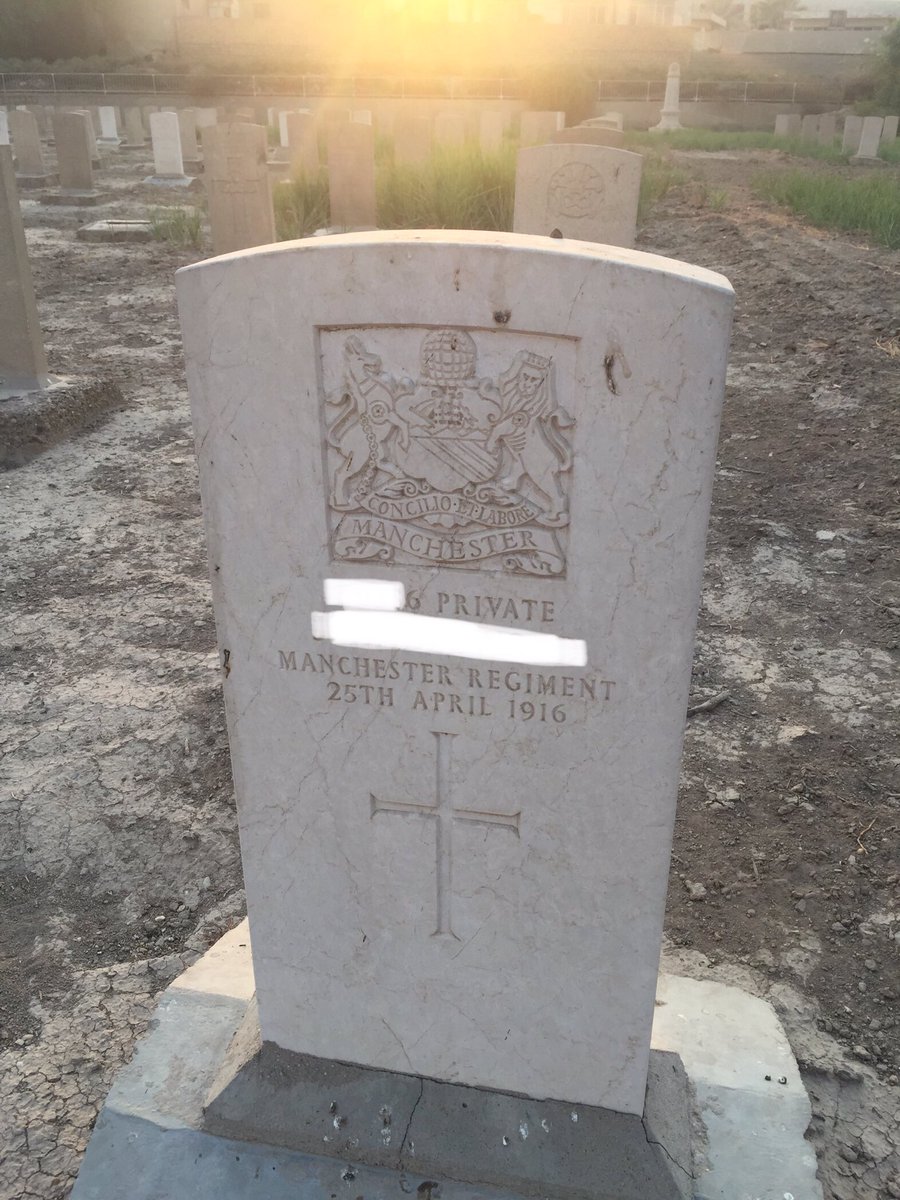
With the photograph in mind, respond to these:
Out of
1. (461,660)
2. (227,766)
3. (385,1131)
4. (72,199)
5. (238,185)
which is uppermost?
(238,185)

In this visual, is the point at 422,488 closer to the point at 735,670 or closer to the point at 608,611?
the point at 608,611

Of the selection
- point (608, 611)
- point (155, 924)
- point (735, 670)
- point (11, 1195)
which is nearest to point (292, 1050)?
point (11, 1195)

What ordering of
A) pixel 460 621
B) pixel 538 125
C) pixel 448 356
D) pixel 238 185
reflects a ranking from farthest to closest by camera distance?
pixel 538 125 → pixel 238 185 → pixel 460 621 → pixel 448 356

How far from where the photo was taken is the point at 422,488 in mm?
1393

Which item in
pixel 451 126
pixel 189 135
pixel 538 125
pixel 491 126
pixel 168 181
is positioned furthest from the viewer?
pixel 189 135

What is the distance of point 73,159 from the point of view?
13094 millimetres

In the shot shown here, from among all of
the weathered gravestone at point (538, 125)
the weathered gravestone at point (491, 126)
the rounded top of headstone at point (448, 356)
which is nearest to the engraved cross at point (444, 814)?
the rounded top of headstone at point (448, 356)

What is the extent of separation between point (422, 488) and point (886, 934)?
1.87m

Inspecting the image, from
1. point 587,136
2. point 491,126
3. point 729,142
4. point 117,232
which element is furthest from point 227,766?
point 729,142

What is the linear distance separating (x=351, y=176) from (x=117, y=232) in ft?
9.20

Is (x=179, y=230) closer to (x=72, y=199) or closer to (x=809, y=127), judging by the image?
(x=72, y=199)

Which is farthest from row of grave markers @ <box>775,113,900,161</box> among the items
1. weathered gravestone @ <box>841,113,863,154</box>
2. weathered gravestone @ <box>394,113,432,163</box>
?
weathered gravestone @ <box>394,113,432,163</box>

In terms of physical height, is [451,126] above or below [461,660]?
above

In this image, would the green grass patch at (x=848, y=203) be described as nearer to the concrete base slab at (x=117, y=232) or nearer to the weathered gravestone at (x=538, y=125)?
the weathered gravestone at (x=538, y=125)
